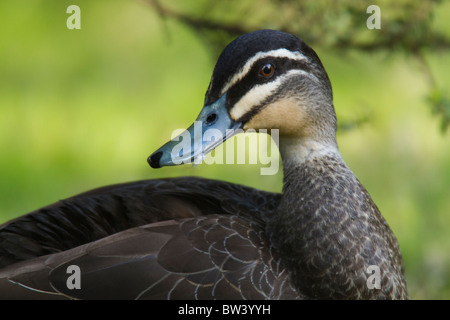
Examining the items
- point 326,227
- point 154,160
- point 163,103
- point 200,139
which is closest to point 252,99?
point 200,139

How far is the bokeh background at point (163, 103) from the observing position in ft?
11.8

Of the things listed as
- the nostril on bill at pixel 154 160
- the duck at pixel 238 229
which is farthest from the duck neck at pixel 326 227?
the nostril on bill at pixel 154 160

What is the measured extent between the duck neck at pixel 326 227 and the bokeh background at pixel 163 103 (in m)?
1.10

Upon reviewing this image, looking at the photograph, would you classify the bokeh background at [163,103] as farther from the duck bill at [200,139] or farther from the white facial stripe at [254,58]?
the duck bill at [200,139]

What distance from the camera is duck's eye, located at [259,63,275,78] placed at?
7.14 feet

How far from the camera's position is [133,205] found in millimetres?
2355

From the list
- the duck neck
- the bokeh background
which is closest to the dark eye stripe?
the duck neck

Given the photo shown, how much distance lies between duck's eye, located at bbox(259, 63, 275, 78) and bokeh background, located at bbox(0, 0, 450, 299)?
1.12 metres

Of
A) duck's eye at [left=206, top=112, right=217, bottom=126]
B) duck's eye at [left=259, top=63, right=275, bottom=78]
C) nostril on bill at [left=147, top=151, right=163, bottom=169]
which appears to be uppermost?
duck's eye at [left=259, top=63, right=275, bottom=78]

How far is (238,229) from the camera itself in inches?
86.2

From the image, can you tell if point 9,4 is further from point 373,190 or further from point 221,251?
point 221,251

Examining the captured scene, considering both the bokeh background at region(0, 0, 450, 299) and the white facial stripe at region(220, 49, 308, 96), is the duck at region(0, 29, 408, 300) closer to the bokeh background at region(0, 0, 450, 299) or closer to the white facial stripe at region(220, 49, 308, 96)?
the white facial stripe at region(220, 49, 308, 96)

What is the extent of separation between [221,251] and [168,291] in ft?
0.66

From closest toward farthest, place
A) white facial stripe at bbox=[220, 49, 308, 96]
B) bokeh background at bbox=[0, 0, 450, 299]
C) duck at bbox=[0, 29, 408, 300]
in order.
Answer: duck at bbox=[0, 29, 408, 300], white facial stripe at bbox=[220, 49, 308, 96], bokeh background at bbox=[0, 0, 450, 299]
